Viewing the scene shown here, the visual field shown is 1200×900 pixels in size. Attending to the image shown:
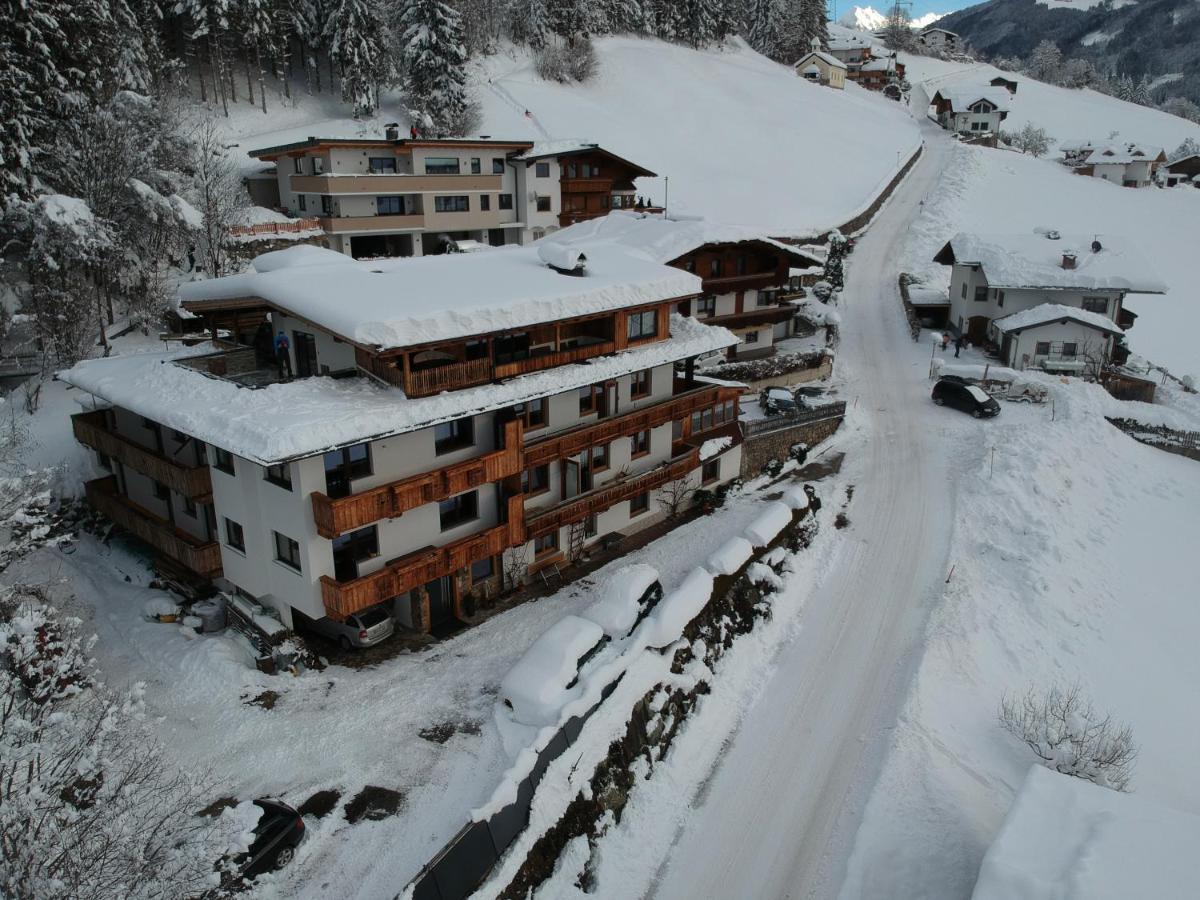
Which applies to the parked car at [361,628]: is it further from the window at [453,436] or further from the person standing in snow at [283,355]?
the person standing in snow at [283,355]

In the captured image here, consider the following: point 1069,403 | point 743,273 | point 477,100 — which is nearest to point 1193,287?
point 1069,403

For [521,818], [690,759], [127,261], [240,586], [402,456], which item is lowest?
[690,759]

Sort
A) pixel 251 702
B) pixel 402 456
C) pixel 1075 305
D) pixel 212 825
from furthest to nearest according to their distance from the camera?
pixel 1075 305 → pixel 402 456 → pixel 251 702 → pixel 212 825

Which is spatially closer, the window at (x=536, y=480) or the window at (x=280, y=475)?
the window at (x=280, y=475)

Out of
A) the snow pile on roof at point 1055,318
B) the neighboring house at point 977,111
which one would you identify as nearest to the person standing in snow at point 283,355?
the snow pile on roof at point 1055,318

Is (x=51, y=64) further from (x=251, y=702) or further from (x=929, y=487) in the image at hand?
(x=929, y=487)

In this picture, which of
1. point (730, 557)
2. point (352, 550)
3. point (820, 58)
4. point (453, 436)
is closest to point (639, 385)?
point (730, 557)

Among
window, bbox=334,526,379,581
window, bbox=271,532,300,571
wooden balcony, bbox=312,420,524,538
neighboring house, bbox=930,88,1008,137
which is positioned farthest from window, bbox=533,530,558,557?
neighboring house, bbox=930,88,1008,137
